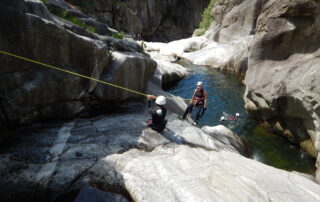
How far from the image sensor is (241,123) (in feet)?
54.2

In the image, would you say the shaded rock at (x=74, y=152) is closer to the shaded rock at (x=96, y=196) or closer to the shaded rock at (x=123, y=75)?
the shaded rock at (x=96, y=196)

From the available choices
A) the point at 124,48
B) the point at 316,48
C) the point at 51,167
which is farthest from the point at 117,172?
the point at 316,48

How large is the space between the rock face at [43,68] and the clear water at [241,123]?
29.4ft

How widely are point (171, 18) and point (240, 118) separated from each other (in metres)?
60.3

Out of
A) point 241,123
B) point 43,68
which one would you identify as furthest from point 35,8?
point 241,123

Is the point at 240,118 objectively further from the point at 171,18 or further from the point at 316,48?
the point at 171,18

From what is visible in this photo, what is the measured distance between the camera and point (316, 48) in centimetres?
1170

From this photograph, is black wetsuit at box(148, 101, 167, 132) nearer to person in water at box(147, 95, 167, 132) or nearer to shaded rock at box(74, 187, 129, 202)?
person in water at box(147, 95, 167, 132)

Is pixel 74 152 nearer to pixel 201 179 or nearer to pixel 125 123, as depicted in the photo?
pixel 125 123

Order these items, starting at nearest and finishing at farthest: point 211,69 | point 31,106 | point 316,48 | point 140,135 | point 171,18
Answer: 1. point 31,106
2. point 140,135
3. point 316,48
4. point 211,69
5. point 171,18

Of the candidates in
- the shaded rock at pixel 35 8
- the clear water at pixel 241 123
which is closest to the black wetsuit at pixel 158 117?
the shaded rock at pixel 35 8

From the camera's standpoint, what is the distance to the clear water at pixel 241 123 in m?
12.1

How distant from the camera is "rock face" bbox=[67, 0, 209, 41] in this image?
50116 mm

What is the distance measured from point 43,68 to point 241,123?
13.2 meters
